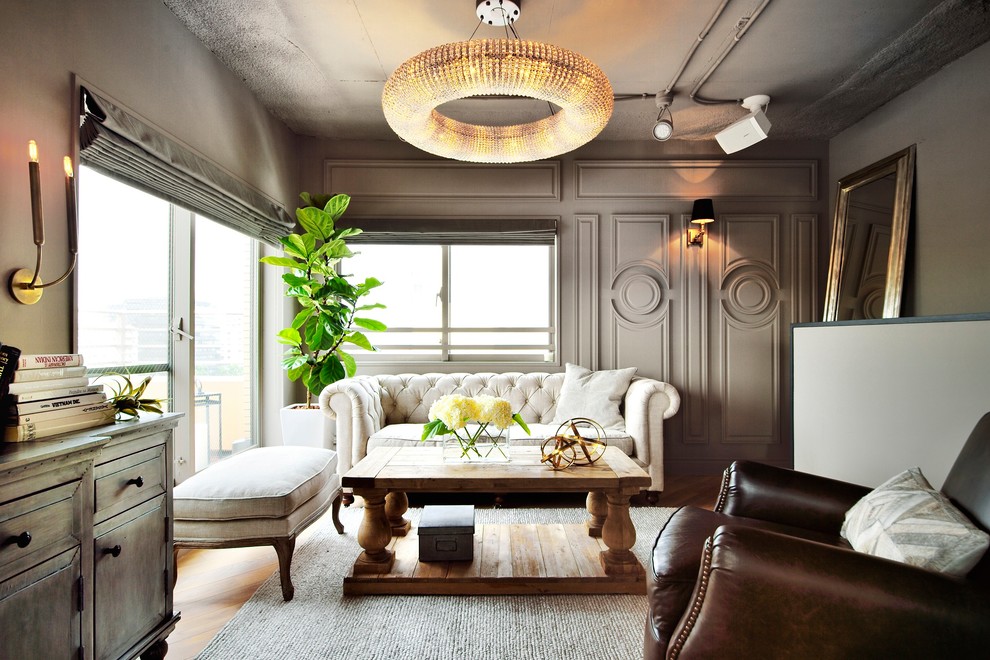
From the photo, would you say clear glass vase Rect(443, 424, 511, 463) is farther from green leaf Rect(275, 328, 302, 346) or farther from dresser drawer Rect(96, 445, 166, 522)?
green leaf Rect(275, 328, 302, 346)

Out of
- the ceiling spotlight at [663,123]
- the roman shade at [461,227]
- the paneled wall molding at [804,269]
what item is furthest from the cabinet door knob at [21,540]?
the paneled wall molding at [804,269]

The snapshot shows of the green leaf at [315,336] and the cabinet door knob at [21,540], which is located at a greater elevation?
the green leaf at [315,336]

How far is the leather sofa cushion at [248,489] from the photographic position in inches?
75.1

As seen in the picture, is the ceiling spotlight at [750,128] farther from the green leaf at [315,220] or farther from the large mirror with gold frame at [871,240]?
the green leaf at [315,220]

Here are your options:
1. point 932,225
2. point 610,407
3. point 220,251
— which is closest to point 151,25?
point 220,251

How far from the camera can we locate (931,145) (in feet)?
9.95

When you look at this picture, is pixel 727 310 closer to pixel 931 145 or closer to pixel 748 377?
pixel 748 377

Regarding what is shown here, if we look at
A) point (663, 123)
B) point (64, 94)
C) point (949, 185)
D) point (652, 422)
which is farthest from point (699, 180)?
point (64, 94)

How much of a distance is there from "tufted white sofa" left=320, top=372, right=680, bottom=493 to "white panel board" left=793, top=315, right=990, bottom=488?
2.48 feet

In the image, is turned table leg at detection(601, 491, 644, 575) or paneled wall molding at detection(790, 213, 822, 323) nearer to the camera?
turned table leg at detection(601, 491, 644, 575)

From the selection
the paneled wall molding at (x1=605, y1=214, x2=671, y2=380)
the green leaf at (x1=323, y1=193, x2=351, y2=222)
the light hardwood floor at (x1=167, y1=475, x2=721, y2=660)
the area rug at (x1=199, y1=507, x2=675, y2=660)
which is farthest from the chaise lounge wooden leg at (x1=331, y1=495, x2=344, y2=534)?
the paneled wall molding at (x1=605, y1=214, x2=671, y2=380)

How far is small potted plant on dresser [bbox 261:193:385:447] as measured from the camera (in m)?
3.33

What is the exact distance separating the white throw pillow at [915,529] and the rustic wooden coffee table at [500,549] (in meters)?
0.78

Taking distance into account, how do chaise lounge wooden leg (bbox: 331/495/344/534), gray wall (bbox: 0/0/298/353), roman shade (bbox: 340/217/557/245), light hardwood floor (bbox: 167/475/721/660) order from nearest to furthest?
gray wall (bbox: 0/0/298/353) → light hardwood floor (bbox: 167/475/721/660) → chaise lounge wooden leg (bbox: 331/495/344/534) → roman shade (bbox: 340/217/557/245)
